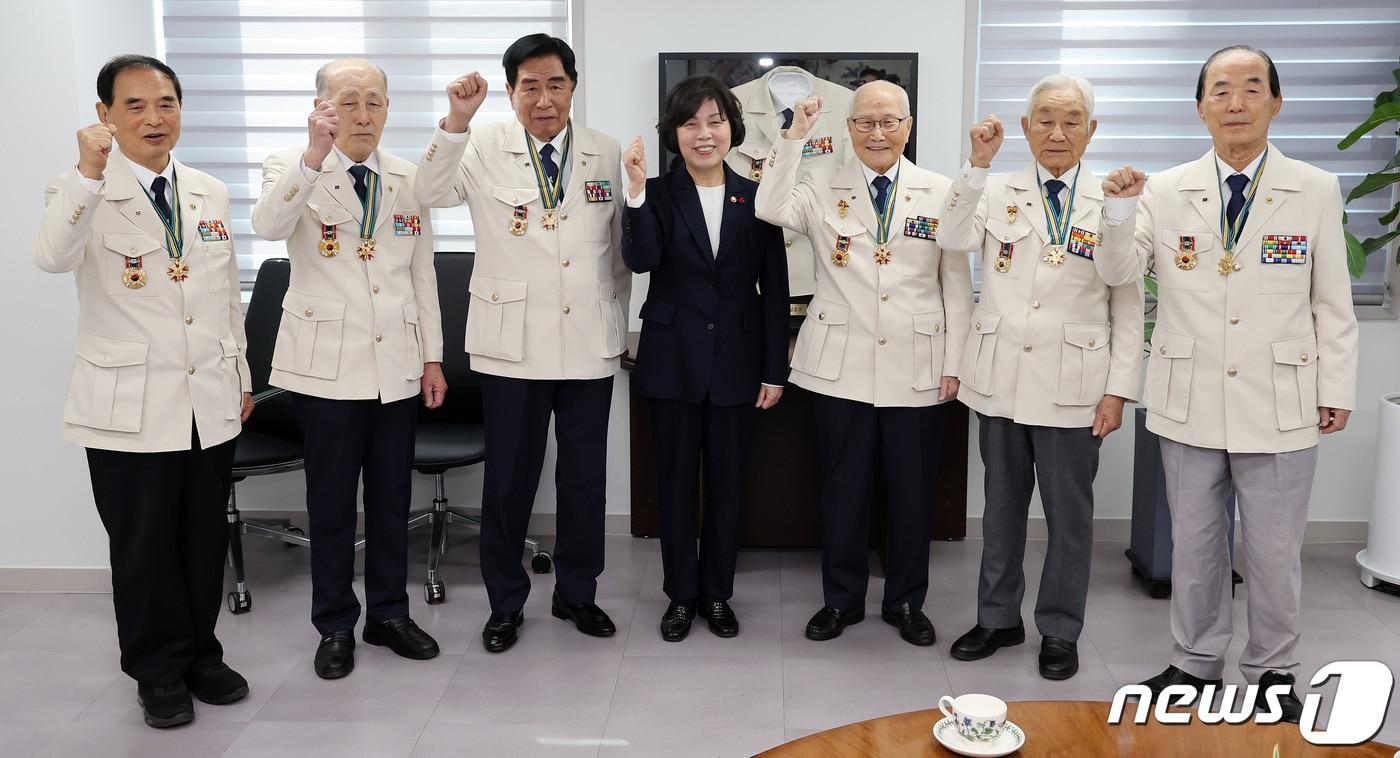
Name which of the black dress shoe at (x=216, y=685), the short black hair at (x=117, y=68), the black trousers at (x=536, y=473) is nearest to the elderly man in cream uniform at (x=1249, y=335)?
the black trousers at (x=536, y=473)

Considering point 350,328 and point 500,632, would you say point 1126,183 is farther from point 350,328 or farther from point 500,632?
point 500,632

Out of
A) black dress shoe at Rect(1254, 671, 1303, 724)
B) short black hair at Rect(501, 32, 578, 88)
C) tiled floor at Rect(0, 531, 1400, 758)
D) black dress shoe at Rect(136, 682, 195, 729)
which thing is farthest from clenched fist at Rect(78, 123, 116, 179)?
black dress shoe at Rect(1254, 671, 1303, 724)

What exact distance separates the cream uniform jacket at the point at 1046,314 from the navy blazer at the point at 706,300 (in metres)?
0.58

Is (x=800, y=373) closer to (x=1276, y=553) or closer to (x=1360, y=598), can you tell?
(x=1276, y=553)

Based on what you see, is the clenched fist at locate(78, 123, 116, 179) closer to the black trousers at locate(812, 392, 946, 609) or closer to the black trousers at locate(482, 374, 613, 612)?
the black trousers at locate(482, 374, 613, 612)

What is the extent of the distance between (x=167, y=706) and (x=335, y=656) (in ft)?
1.60

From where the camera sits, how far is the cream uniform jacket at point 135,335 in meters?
3.01

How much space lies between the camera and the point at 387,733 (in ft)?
10.3

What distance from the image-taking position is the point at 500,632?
3.69m

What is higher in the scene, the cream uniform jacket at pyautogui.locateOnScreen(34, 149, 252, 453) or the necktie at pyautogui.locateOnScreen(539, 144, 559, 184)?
the necktie at pyautogui.locateOnScreen(539, 144, 559, 184)

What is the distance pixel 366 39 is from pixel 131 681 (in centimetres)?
268

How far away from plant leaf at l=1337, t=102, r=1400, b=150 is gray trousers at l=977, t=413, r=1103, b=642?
1857 millimetres

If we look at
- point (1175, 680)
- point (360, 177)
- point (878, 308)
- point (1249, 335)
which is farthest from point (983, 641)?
point (360, 177)

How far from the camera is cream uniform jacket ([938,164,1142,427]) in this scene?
332cm
